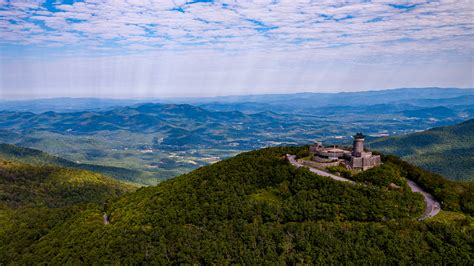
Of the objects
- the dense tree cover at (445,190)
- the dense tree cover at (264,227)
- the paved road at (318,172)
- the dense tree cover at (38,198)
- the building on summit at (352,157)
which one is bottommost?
the dense tree cover at (38,198)

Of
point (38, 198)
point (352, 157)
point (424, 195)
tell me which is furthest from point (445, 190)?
point (38, 198)

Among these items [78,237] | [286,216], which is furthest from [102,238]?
[286,216]

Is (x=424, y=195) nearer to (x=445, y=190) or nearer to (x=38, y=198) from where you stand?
(x=445, y=190)

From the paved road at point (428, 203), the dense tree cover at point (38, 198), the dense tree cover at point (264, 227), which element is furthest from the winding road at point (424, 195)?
the dense tree cover at point (38, 198)

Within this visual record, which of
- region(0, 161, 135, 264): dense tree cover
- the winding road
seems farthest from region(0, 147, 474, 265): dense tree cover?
region(0, 161, 135, 264): dense tree cover

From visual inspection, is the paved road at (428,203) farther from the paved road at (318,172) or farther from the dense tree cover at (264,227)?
the paved road at (318,172)

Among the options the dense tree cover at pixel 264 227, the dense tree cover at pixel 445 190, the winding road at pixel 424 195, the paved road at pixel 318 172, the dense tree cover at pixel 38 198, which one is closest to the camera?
the dense tree cover at pixel 264 227

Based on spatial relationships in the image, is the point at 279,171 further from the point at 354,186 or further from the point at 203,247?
the point at 203,247

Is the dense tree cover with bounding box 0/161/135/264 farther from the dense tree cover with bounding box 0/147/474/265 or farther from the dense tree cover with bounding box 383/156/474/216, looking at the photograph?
the dense tree cover with bounding box 383/156/474/216
